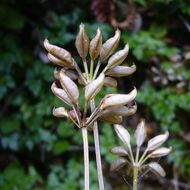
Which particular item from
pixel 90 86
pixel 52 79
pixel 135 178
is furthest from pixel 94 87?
pixel 52 79

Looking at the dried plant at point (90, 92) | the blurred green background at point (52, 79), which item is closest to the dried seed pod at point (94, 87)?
the dried plant at point (90, 92)

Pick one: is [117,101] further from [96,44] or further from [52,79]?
[52,79]

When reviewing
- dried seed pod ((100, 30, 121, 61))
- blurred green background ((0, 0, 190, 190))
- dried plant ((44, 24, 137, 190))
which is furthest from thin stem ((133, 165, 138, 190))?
blurred green background ((0, 0, 190, 190))

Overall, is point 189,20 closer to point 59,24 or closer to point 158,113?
point 158,113

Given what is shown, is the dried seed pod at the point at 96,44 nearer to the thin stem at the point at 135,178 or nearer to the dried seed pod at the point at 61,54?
the dried seed pod at the point at 61,54

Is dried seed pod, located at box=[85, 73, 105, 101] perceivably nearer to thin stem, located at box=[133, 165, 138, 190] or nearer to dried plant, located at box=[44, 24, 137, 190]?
dried plant, located at box=[44, 24, 137, 190]

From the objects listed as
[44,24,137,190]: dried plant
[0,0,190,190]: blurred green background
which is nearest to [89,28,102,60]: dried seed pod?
[44,24,137,190]: dried plant

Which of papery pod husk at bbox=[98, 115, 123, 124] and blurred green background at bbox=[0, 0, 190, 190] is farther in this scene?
blurred green background at bbox=[0, 0, 190, 190]

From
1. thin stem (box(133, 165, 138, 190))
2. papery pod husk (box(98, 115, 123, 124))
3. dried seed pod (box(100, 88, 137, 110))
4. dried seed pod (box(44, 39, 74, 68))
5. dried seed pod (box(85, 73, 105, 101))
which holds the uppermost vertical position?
dried seed pod (box(44, 39, 74, 68))

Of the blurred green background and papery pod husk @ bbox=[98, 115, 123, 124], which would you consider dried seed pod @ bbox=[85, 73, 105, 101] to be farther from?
the blurred green background

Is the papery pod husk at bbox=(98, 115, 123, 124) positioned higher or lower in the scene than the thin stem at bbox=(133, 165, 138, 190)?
higher
